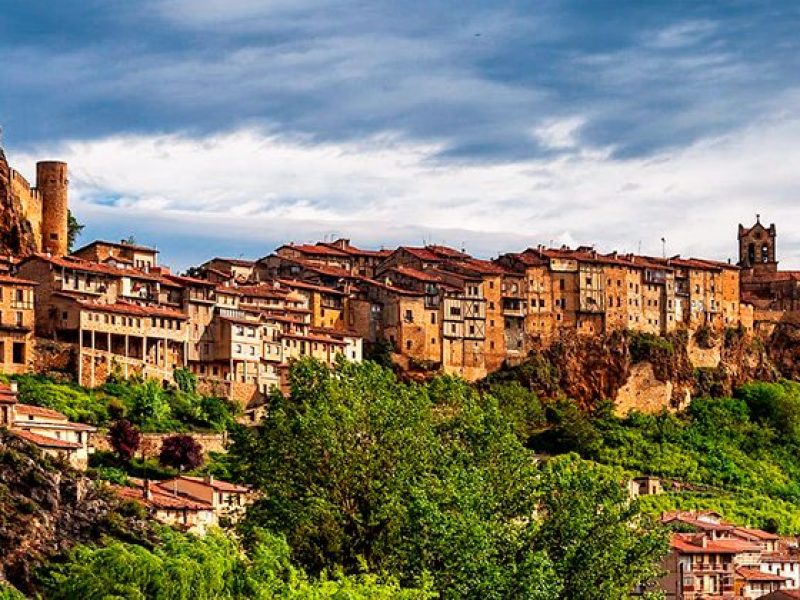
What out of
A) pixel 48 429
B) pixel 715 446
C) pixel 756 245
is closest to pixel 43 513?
pixel 48 429

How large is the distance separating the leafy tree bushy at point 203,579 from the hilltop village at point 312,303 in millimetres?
40970

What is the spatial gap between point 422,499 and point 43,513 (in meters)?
22.6

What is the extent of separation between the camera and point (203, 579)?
123ft

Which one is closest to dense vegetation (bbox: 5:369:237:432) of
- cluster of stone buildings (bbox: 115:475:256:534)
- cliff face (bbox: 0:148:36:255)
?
cluster of stone buildings (bbox: 115:475:256:534)

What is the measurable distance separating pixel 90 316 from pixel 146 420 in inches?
326

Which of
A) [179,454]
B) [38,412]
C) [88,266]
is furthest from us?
[88,266]

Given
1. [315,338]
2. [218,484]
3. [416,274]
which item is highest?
[416,274]

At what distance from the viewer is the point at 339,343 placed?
104312 millimetres

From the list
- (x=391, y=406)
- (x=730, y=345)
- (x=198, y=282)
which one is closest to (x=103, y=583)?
(x=391, y=406)

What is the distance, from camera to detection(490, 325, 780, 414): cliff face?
116 meters

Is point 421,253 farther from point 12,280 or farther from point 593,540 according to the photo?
point 593,540

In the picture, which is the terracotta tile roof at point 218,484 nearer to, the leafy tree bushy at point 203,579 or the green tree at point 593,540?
the green tree at point 593,540

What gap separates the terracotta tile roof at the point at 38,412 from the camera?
75.0 metres

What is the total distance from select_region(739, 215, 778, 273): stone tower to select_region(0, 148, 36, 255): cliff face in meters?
73.9
